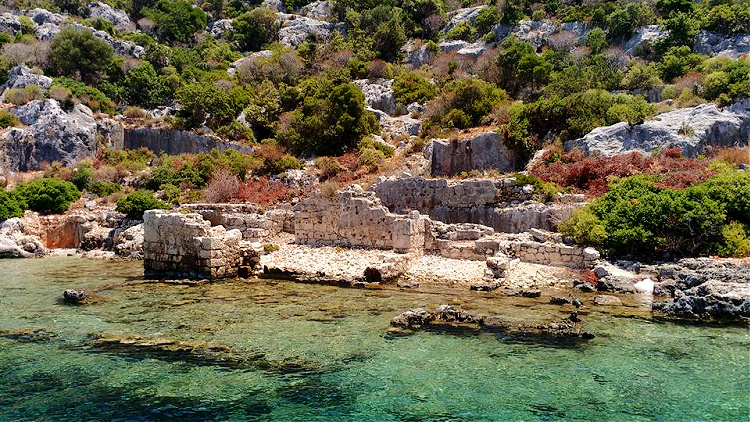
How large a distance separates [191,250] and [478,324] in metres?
9.38

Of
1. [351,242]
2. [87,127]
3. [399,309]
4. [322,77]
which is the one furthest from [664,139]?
[87,127]

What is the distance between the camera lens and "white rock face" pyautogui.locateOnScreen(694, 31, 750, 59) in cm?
3772

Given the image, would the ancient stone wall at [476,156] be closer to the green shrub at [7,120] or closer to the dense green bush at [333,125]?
the dense green bush at [333,125]

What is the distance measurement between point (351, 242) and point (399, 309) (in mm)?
7186

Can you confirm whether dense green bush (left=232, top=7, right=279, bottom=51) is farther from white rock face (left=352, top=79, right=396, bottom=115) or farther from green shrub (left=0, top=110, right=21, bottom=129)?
green shrub (left=0, top=110, right=21, bottom=129)

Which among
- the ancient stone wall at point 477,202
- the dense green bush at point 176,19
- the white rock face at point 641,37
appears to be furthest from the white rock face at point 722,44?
the dense green bush at point 176,19

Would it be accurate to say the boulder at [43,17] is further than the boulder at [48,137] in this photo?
Yes

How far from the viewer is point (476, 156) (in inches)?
1075

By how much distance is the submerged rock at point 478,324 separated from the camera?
1085 centimetres

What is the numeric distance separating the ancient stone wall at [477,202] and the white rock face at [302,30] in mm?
38841

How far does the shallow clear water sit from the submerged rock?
0.42 m

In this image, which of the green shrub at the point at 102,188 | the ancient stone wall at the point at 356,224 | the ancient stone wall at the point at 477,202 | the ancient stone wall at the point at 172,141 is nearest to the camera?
the ancient stone wall at the point at 356,224

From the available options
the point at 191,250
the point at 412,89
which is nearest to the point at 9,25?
the point at 412,89

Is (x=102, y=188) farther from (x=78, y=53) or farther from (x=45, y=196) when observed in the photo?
(x=78, y=53)
